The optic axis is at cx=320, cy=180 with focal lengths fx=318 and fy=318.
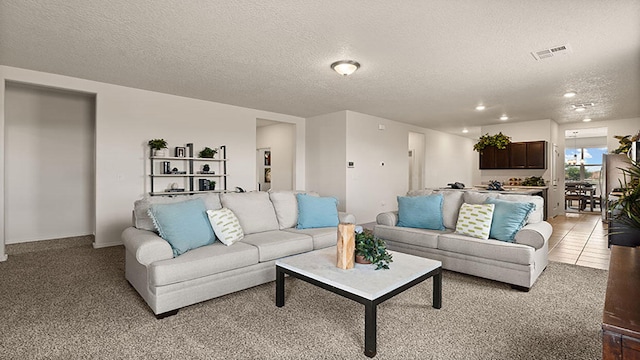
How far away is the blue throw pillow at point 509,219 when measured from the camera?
3.26 m

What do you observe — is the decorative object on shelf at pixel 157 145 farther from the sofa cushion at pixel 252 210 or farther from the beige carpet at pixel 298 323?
the beige carpet at pixel 298 323

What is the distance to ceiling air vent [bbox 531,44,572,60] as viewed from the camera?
3.38 m

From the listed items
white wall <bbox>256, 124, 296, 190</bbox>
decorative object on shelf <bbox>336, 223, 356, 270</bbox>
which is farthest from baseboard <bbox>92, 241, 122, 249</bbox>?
decorative object on shelf <bbox>336, 223, 356, 270</bbox>

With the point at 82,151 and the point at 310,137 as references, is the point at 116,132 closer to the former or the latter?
the point at 82,151

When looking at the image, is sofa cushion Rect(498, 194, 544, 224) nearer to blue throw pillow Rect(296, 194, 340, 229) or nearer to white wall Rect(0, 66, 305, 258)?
blue throw pillow Rect(296, 194, 340, 229)

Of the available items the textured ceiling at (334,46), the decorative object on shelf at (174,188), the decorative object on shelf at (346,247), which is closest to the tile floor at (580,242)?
the textured ceiling at (334,46)

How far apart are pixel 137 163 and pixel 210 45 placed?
274 centimetres

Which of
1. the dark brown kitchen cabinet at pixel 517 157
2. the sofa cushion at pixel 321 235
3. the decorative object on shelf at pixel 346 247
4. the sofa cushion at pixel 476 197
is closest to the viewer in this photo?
the decorative object on shelf at pixel 346 247

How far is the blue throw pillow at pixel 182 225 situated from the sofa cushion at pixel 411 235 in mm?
2129

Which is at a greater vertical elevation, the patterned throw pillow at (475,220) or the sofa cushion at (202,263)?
the patterned throw pillow at (475,220)

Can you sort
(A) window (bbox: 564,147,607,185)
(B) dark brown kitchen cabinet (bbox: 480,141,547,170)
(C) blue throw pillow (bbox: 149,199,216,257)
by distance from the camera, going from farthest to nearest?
(A) window (bbox: 564,147,607,185)
(B) dark brown kitchen cabinet (bbox: 480,141,547,170)
(C) blue throw pillow (bbox: 149,199,216,257)

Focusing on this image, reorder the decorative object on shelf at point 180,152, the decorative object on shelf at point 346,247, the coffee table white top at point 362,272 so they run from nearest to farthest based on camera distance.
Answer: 1. the coffee table white top at point 362,272
2. the decorative object on shelf at point 346,247
3. the decorative object on shelf at point 180,152

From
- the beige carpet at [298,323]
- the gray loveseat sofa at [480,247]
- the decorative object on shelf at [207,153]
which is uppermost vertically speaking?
the decorative object on shelf at [207,153]

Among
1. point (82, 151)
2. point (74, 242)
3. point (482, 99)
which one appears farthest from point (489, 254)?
point (82, 151)
